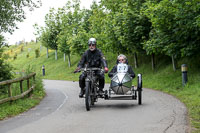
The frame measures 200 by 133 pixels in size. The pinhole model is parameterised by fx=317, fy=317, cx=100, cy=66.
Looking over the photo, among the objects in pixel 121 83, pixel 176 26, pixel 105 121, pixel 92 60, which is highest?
pixel 176 26

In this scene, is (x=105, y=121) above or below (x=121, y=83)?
below

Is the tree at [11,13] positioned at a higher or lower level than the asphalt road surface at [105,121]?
higher

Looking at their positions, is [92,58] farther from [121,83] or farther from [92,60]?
[121,83]

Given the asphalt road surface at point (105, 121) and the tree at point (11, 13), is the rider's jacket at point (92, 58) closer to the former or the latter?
the asphalt road surface at point (105, 121)

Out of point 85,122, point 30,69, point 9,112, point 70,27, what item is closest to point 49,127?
point 85,122

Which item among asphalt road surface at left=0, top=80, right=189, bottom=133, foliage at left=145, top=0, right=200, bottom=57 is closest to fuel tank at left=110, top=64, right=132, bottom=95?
asphalt road surface at left=0, top=80, right=189, bottom=133

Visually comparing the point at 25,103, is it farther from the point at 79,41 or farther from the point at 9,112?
the point at 79,41

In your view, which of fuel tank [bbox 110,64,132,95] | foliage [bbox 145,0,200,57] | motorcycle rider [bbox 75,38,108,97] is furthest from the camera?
foliage [bbox 145,0,200,57]

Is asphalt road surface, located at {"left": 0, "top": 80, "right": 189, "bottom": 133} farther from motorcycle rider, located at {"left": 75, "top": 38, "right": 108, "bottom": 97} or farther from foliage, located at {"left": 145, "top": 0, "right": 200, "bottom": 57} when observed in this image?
foliage, located at {"left": 145, "top": 0, "right": 200, "bottom": 57}

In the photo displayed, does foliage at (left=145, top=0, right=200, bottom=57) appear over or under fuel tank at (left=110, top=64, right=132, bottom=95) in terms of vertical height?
over

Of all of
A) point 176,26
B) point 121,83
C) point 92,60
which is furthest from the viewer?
point 176,26

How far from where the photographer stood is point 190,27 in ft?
46.0

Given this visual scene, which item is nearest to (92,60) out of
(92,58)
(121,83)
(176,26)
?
(92,58)

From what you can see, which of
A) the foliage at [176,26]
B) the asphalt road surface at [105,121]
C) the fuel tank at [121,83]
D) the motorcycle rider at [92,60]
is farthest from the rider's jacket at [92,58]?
the foliage at [176,26]
